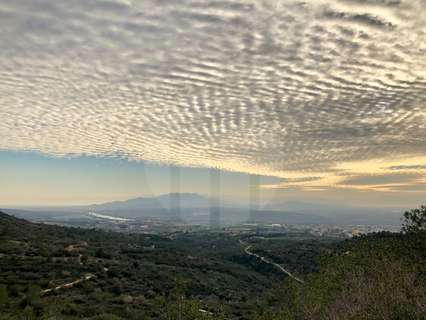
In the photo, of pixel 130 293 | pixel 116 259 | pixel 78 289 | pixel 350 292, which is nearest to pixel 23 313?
pixel 78 289

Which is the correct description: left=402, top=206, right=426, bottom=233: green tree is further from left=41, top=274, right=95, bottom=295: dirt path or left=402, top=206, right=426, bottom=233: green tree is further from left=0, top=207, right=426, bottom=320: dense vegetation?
left=41, top=274, right=95, bottom=295: dirt path

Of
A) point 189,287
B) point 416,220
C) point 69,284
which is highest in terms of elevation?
point 416,220

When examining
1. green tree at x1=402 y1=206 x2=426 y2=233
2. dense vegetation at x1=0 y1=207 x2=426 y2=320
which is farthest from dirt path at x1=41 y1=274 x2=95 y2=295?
green tree at x1=402 y1=206 x2=426 y2=233

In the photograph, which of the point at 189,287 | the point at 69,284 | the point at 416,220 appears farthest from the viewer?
the point at 189,287

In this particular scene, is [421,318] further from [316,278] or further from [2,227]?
[2,227]

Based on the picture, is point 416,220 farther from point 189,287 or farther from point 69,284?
point 69,284

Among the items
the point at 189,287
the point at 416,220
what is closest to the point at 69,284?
the point at 189,287

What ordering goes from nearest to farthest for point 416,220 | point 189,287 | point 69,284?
point 69,284 < point 416,220 < point 189,287

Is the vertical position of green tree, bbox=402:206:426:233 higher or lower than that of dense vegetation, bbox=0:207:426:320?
higher

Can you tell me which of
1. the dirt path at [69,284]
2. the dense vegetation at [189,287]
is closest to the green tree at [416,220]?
the dense vegetation at [189,287]
